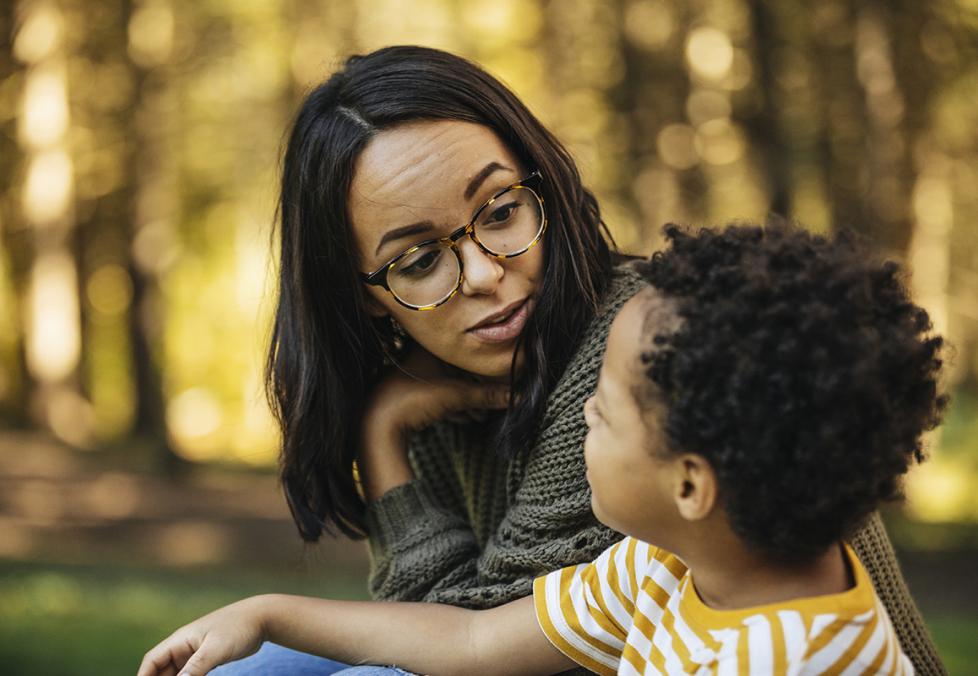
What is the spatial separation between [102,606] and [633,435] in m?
4.79

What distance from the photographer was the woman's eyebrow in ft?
6.98

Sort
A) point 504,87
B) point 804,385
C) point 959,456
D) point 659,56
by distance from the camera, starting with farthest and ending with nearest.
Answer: point 659,56 < point 959,456 < point 504,87 < point 804,385

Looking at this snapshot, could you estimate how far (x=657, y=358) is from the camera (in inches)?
56.0

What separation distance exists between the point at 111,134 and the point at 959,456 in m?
8.01

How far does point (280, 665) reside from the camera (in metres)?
2.22

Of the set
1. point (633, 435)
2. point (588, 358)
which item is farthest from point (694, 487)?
point (588, 358)

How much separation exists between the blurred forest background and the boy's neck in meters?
3.03

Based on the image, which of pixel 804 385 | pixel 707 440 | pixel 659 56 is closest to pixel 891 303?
pixel 804 385

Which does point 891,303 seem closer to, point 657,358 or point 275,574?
point 657,358

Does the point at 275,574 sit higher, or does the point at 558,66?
the point at 558,66

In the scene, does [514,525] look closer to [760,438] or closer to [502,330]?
[502,330]

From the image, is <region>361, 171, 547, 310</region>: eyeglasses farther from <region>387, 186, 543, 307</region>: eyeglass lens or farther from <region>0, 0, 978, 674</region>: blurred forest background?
<region>0, 0, 978, 674</region>: blurred forest background

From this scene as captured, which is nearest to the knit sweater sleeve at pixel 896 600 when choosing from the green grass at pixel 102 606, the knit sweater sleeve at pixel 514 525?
the knit sweater sleeve at pixel 514 525

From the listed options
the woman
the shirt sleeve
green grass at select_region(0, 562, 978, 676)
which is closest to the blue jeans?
the woman
